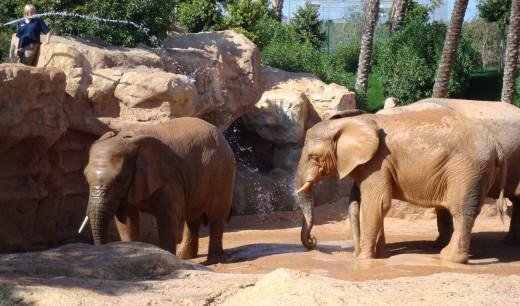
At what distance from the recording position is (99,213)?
8789 millimetres

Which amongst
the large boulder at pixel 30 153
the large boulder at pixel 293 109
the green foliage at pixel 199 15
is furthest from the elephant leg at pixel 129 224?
the green foliage at pixel 199 15

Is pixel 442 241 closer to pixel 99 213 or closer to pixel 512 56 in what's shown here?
pixel 99 213

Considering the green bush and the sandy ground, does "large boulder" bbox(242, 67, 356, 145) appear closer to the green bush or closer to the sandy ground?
the sandy ground

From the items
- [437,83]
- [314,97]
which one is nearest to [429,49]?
[437,83]

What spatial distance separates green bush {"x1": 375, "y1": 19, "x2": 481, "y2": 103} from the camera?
2275 centimetres

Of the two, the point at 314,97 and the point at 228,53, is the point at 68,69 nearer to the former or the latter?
the point at 228,53

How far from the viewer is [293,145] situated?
638 inches

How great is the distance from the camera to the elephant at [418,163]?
408 inches

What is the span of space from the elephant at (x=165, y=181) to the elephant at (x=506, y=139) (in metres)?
2.50

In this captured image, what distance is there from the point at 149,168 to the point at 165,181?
1.05ft

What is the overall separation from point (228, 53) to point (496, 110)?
480cm

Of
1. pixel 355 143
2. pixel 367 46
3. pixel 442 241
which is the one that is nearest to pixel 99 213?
pixel 355 143

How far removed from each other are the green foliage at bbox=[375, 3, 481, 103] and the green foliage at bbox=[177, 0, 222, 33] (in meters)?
4.60

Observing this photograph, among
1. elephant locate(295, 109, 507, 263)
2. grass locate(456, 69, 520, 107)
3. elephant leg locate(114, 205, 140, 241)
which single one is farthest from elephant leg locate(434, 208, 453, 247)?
grass locate(456, 69, 520, 107)
